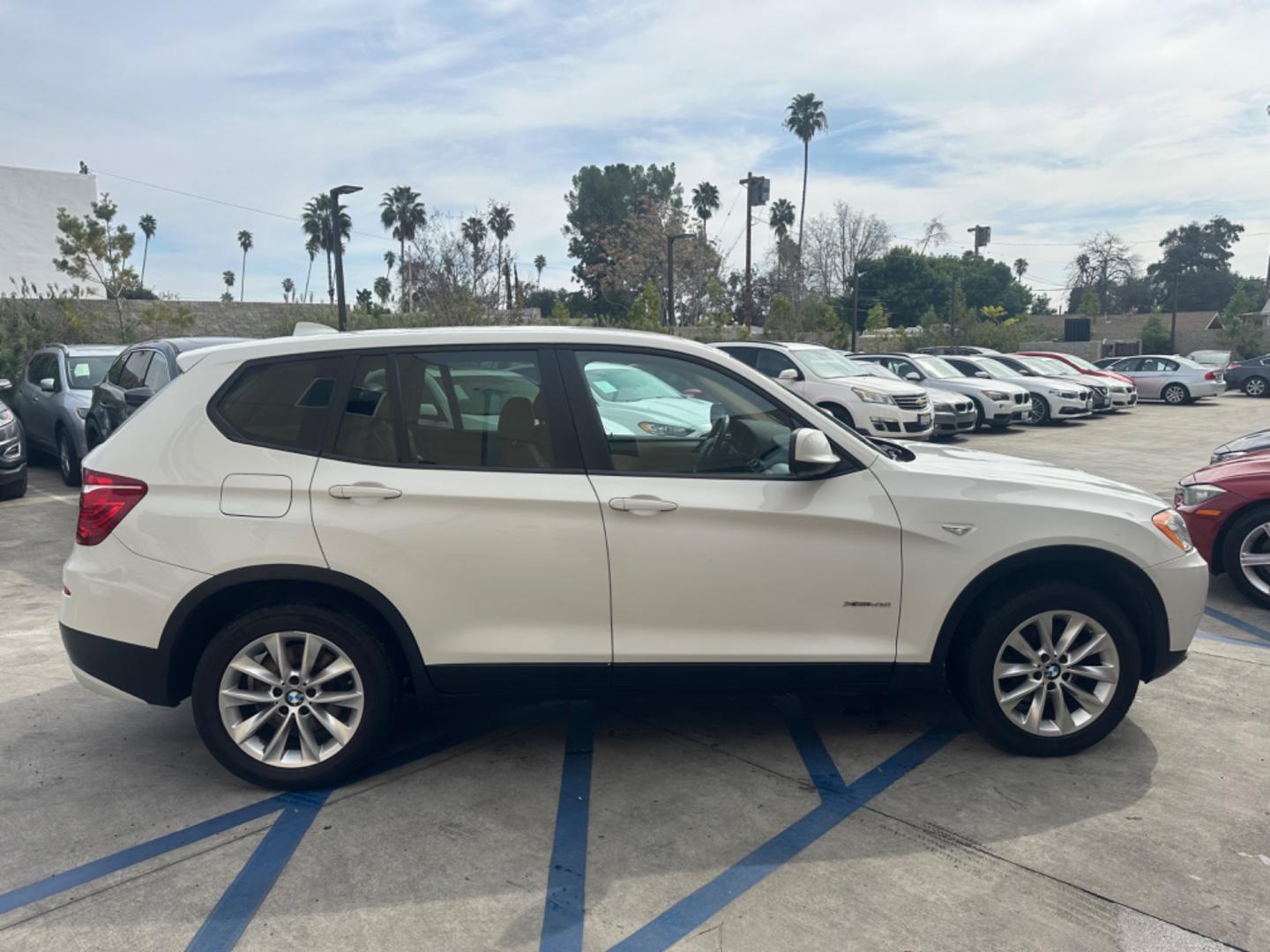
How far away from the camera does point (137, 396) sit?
861 centimetres

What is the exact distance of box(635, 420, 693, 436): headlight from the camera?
12.8 ft

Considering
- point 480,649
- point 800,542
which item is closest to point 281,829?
point 480,649

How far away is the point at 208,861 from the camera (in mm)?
3291

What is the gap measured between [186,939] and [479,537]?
62.1 inches

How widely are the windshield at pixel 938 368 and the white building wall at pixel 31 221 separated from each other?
121 ft

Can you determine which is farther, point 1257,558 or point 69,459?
point 69,459

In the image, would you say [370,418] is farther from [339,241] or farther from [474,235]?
[474,235]

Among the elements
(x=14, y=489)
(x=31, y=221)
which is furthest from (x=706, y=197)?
(x=14, y=489)

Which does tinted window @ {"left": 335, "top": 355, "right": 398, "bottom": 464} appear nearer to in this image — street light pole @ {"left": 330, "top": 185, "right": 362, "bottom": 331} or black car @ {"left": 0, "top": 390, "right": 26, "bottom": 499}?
black car @ {"left": 0, "top": 390, "right": 26, "bottom": 499}

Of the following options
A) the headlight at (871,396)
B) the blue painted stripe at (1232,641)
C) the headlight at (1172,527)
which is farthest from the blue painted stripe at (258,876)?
the headlight at (871,396)

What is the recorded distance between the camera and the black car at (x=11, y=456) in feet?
33.9

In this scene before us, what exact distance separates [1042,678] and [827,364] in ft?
39.9

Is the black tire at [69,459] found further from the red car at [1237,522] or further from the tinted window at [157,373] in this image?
the red car at [1237,522]

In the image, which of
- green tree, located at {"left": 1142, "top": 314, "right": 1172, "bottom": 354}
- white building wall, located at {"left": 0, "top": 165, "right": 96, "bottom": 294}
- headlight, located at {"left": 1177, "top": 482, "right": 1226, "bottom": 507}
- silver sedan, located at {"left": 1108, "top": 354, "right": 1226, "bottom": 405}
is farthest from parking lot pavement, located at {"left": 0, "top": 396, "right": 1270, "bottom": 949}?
green tree, located at {"left": 1142, "top": 314, "right": 1172, "bottom": 354}
